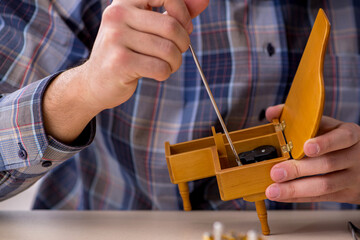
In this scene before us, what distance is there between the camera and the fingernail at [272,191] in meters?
0.56

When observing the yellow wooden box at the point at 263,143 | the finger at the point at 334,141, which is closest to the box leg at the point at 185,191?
the yellow wooden box at the point at 263,143

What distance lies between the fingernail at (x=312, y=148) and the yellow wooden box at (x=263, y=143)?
1 centimetres

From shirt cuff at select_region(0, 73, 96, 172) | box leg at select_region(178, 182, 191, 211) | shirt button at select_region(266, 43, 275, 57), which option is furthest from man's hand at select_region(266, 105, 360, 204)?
shirt cuff at select_region(0, 73, 96, 172)

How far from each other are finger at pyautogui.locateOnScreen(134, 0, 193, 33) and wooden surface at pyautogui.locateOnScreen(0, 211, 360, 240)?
358mm

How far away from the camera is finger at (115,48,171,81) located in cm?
51

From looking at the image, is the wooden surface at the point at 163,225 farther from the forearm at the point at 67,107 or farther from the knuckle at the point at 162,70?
the knuckle at the point at 162,70

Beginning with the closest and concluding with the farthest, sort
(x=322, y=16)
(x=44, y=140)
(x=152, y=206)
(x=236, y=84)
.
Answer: (x=322, y=16), (x=44, y=140), (x=236, y=84), (x=152, y=206)

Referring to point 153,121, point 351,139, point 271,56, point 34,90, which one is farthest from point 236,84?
Result: point 34,90

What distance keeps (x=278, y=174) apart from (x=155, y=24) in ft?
0.93

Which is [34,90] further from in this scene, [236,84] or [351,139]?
[351,139]

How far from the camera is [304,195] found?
0.59m

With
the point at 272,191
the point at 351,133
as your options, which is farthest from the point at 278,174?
the point at 351,133

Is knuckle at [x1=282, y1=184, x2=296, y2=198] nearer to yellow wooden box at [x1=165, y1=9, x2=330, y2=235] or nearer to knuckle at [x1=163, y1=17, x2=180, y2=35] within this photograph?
yellow wooden box at [x1=165, y1=9, x2=330, y2=235]

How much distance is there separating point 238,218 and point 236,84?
0.31 meters
